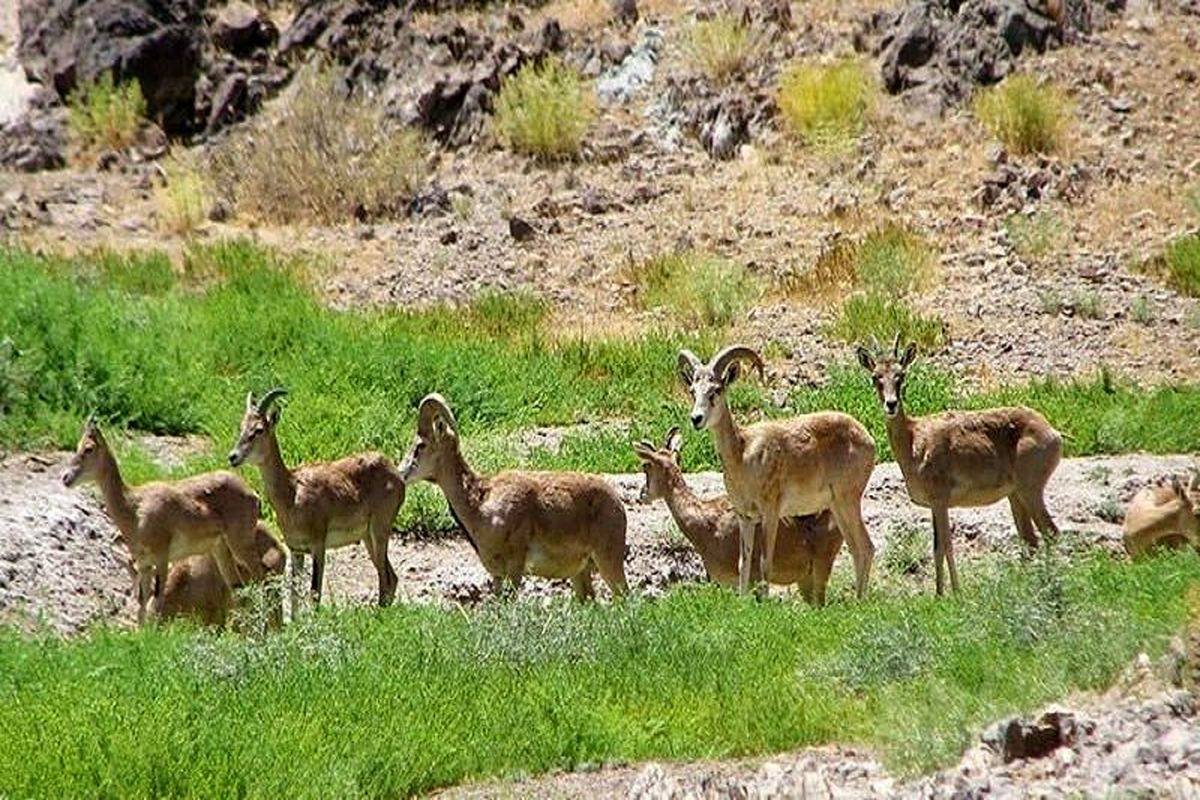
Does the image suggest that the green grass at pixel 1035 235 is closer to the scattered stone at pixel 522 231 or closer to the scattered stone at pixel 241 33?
the scattered stone at pixel 522 231

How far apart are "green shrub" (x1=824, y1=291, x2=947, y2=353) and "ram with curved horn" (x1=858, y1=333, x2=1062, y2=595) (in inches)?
290

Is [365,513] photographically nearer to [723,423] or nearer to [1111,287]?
[723,423]

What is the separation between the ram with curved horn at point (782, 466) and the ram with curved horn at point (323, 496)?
244cm

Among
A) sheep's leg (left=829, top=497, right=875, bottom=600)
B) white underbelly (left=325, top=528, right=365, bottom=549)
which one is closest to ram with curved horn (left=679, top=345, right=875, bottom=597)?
sheep's leg (left=829, top=497, right=875, bottom=600)

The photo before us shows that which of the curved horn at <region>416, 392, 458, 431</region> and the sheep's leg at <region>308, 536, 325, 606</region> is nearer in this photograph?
the sheep's leg at <region>308, 536, 325, 606</region>

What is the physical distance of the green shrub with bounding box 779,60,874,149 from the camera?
3378 centimetres

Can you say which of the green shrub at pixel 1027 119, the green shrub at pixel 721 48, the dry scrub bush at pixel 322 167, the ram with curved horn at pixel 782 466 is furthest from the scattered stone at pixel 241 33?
the ram with curved horn at pixel 782 466

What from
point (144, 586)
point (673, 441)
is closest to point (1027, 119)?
point (673, 441)

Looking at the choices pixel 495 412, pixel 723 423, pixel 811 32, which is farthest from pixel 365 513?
pixel 811 32

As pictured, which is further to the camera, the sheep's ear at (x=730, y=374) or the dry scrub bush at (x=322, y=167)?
the dry scrub bush at (x=322, y=167)

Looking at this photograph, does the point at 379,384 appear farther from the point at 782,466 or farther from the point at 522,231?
the point at 522,231

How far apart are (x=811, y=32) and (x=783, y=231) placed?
7.10 metres

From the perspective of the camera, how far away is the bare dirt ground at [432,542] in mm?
18875

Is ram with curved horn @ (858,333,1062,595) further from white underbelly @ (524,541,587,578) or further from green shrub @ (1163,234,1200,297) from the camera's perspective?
green shrub @ (1163,234,1200,297)
